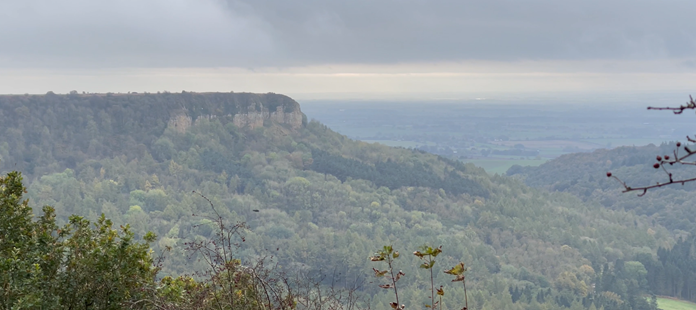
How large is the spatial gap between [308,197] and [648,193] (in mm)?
57115

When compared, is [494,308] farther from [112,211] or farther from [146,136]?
[146,136]

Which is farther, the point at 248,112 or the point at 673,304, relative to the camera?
the point at 248,112

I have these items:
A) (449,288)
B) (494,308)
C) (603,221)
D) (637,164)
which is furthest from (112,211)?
(637,164)

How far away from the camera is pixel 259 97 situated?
9112 centimetres

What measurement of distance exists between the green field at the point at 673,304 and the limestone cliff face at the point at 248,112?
5240cm

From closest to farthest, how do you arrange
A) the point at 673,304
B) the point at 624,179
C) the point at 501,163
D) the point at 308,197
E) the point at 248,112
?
1. the point at 673,304
2. the point at 308,197
3. the point at 248,112
4. the point at 624,179
5. the point at 501,163

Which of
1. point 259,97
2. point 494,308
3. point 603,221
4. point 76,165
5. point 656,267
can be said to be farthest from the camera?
point 259,97

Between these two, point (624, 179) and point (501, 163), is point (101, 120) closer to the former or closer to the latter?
point (624, 179)

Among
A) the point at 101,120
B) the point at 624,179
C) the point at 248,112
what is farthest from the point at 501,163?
the point at 101,120

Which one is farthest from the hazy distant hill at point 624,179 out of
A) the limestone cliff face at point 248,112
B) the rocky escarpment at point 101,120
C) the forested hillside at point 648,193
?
the rocky escarpment at point 101,120

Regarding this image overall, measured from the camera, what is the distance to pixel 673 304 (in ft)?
201

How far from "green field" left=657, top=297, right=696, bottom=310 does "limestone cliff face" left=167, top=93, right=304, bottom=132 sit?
52.4 meters

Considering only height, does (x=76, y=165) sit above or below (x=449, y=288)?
above

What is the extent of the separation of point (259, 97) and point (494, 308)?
2121 inches
